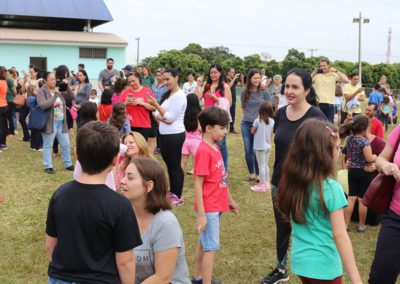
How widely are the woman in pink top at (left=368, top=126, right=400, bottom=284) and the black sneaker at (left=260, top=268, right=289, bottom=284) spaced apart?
4.09 ft

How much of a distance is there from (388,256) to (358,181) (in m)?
2.56

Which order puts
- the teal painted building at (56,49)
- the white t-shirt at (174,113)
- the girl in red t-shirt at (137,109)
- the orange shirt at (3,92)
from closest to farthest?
1. the white t-shirt at (174,113)
2. the girl in red t-shirt at (137,109)
3. the orange shirt at (3,92)
4. the teal painted building at (56,49)

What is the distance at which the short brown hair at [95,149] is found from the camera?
81.3 inches

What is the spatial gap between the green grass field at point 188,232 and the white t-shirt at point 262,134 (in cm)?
73

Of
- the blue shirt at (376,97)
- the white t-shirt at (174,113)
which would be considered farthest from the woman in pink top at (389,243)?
the blue shirt at (376,97)

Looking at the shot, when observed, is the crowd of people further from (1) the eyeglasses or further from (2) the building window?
(2) the building window

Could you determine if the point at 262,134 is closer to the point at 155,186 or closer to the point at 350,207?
the point at 350,207

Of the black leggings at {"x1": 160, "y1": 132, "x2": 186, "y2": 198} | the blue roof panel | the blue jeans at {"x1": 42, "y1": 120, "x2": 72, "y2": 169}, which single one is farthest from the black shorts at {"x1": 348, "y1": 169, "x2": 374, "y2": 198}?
the blue roof panel

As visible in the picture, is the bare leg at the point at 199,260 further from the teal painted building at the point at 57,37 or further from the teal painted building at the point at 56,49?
the teal painted building at the point at 56,49

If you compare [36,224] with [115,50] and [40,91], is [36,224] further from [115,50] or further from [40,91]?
[115,50]

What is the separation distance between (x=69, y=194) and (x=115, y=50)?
28772mm

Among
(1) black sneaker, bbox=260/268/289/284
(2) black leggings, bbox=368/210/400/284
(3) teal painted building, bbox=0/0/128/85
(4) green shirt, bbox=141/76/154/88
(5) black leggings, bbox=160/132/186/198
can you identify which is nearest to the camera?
(2) black leggings, bbox=368/210/400/284

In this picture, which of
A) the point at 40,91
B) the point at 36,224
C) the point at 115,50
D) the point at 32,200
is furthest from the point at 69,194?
the point at 115,50

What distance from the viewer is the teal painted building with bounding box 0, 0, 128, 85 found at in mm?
28266
